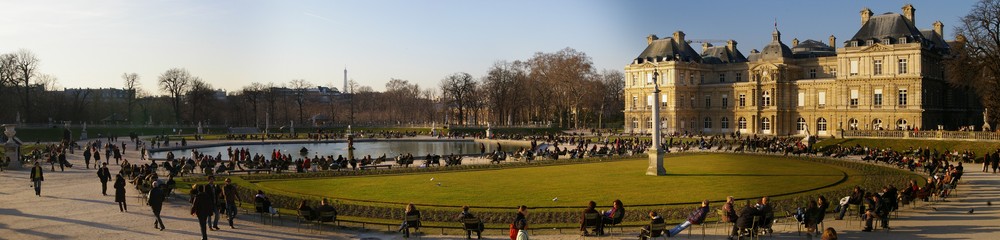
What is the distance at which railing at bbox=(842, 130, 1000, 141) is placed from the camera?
1604 inches

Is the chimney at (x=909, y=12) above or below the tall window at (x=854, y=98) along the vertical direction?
above

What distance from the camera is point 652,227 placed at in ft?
43.5

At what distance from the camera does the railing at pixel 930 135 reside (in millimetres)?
40750

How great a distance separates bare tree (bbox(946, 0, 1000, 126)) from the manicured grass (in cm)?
677

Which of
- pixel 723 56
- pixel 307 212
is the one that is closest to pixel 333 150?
pixel 307 212

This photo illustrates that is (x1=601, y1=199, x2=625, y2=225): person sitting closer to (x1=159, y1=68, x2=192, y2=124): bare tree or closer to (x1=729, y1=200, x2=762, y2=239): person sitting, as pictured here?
(x1=729, y1=200, x2=762, y2=239): person sitting

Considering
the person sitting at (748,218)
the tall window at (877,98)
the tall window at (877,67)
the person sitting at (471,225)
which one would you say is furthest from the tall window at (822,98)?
the person sitting at (471,225)

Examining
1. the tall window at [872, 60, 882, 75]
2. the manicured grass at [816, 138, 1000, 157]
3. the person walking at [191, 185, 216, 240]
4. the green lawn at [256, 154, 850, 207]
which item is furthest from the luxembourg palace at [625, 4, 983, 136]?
the person walking at [191, 185, 216, 240]

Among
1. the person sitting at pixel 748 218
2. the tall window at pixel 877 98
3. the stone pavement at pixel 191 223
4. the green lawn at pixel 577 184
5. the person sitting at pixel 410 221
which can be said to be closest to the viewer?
the person sitting at pixel 748 218

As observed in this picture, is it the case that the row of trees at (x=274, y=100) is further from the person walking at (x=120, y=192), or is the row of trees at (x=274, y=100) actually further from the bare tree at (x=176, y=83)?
the person walking at (x=120, y=192)

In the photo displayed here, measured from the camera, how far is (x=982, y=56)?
47344 mm

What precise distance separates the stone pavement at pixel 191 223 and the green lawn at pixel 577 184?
3412mm

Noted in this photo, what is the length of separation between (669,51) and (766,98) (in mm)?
11269

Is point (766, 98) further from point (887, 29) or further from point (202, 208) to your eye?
point (202, 208)
